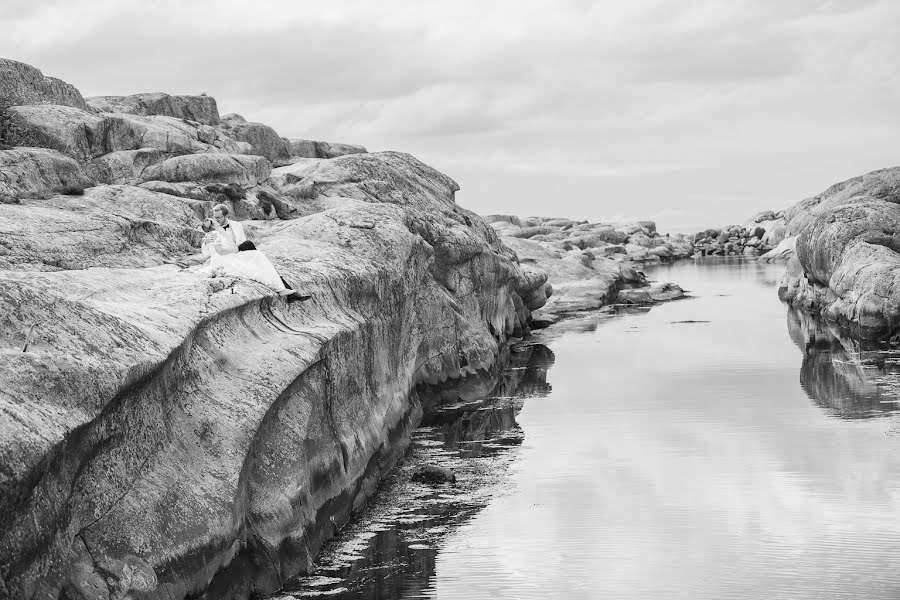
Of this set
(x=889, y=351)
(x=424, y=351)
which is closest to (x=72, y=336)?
(x=424, y=351)

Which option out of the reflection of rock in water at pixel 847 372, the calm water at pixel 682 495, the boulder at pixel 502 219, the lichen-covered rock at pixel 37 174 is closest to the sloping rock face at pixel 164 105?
the lichen-covered rock at pixel 37 174

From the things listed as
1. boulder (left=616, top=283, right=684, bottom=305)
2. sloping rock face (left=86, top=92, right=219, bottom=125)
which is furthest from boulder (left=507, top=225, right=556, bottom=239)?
sloping rock face (left=86, top=92, right=219, bottom=125)

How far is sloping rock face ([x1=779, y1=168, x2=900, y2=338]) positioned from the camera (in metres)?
44.8

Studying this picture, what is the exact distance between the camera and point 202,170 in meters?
35.6

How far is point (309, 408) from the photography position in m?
19.4

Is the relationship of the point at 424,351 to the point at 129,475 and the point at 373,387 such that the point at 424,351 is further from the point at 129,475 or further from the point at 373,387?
the point at 129,475

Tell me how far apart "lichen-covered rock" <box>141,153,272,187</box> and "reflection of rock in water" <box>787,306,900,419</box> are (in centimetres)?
2133

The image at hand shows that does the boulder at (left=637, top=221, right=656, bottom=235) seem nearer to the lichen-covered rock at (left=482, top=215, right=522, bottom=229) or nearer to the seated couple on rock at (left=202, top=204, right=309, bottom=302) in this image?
the lichen-covered rock at (left=482, top=215, right=522, bottom=229)

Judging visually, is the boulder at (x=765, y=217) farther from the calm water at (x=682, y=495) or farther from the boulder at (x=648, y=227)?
the calm water at (x=682, y=495)

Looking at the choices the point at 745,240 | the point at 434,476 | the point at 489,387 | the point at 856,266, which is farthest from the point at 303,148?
the point at 745,240

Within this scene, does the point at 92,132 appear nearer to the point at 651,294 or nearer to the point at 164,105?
the point at 164,105

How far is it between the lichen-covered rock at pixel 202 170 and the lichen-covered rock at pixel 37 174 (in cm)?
513

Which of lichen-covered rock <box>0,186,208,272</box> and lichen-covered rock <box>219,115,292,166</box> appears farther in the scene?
lichen-covered rock <box>219,115,292,166</box>

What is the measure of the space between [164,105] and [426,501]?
34273 mm
